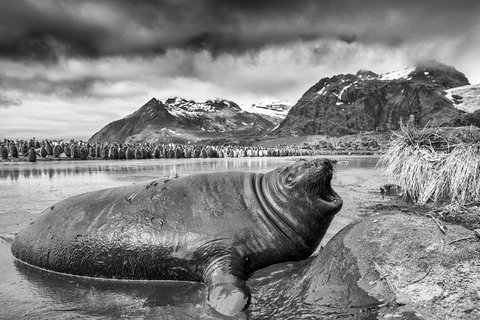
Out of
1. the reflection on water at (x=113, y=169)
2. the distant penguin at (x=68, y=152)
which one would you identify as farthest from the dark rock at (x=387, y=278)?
the distant penguin at (x=68, y=152)

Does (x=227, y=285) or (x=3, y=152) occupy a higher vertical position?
(x=3, y=152)

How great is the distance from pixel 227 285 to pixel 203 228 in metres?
0.91

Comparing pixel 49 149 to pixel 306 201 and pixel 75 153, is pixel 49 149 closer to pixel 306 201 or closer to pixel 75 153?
pixel 75 153

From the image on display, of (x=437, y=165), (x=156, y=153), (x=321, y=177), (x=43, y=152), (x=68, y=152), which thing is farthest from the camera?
(x=156, y=153)

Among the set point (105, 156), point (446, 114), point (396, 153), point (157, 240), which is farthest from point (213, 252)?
point (446, 114)

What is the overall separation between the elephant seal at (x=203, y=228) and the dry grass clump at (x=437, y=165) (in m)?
5.19

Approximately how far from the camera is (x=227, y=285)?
373 cm

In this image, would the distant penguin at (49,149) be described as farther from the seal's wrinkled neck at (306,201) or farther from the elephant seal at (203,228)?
the seal's wrinkled neck at (306,201)

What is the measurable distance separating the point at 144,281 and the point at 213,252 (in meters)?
1.08

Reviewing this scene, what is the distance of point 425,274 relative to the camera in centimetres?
287

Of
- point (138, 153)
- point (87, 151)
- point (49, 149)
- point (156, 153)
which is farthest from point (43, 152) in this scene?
point (156, 153)

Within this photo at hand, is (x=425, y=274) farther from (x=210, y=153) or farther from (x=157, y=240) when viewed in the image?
(x=210, y=153)

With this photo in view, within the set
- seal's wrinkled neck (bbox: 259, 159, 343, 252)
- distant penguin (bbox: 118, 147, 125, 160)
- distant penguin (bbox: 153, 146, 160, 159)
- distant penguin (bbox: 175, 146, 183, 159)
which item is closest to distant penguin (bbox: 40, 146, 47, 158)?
distant penguin (bbox: 118, 147, 125, 160)

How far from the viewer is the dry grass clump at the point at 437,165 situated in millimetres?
7992
